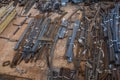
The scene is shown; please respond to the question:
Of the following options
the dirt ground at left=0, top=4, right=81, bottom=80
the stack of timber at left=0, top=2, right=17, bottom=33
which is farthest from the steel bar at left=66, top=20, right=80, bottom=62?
the stack of timber at left=0, top=2, right=17, bottom=33

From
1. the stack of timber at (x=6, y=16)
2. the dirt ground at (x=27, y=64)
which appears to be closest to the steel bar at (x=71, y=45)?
the dirt ground at (x=27, y=64)

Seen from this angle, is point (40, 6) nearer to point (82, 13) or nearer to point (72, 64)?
point (82, 13)

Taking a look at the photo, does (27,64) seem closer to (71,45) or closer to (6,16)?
(71,45)

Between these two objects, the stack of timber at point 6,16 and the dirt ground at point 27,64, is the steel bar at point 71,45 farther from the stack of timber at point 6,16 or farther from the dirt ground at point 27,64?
the stack of timber at point 6,16

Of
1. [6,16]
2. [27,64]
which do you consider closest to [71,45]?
[27,64]

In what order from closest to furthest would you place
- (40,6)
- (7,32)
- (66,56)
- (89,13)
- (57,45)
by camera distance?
1. (66,56)
2. (57,45)
3. (7,32)
4. (89,13)
5. (40,6)

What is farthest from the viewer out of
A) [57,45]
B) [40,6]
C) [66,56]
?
[40,6]

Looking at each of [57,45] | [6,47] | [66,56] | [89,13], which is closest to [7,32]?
[6,47]

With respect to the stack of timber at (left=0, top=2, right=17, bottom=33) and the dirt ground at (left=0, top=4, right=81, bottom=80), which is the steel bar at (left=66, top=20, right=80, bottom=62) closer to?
the dirt ground at (left=0, top=4, right=81, bottom=80)
